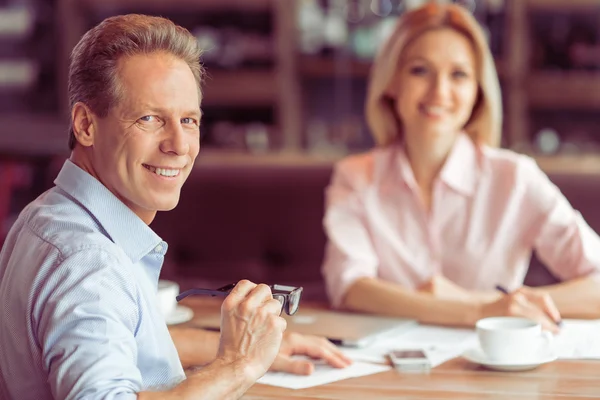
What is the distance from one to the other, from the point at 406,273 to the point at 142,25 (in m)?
1.24

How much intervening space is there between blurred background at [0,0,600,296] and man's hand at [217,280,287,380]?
9.98 ft

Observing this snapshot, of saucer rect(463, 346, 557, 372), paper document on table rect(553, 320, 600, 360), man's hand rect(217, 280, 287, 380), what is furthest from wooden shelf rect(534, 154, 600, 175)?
man's hand rect(217, 280, 287, 380)

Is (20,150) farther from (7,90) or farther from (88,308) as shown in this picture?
(88,308)

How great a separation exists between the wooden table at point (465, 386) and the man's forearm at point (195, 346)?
185mm

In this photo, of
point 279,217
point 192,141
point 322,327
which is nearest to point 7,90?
point 279,217

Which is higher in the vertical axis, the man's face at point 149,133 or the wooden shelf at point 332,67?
the man's face at point 149,133

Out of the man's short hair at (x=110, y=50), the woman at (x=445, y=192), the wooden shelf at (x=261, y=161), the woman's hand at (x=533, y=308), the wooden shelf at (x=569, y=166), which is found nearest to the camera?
the man's short hair at (x=110, y=50)

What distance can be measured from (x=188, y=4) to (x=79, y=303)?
414 centimetres

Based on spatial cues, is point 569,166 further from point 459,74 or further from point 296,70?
point 296,70

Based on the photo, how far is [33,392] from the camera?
120 centimetres

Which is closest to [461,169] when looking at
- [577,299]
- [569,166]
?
[577,299]

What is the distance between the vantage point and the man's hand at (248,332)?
1.28 metres

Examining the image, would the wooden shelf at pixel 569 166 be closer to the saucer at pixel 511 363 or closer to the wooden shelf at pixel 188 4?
the saucer at pixel 511 363

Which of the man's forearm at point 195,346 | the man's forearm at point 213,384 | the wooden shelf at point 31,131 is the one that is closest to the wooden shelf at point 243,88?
the wooden shelf at point 31,131
